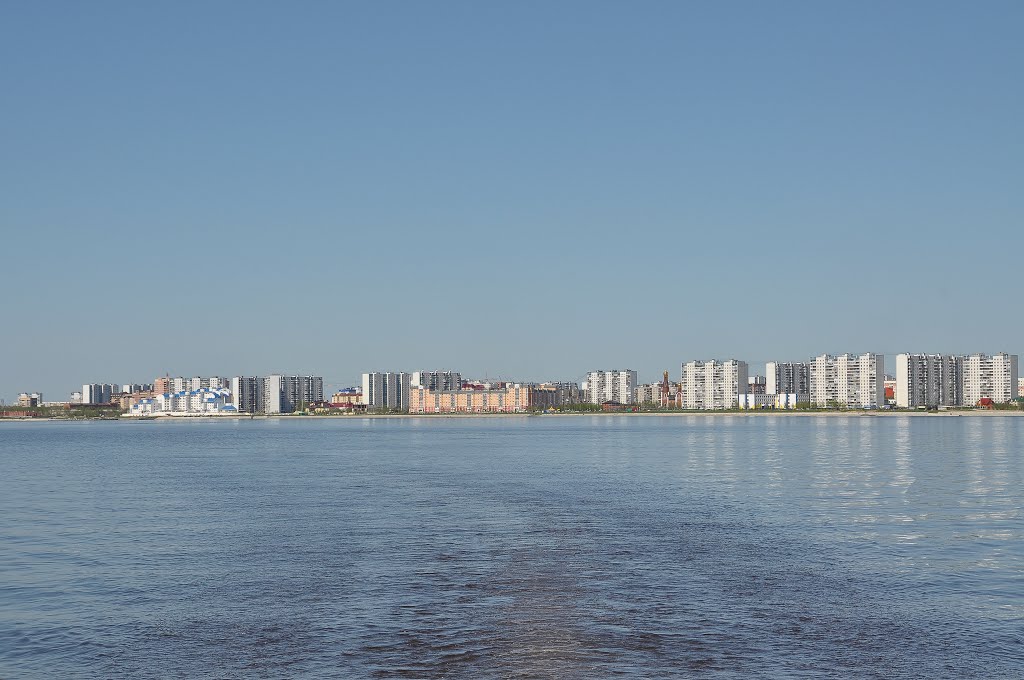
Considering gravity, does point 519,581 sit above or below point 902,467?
above

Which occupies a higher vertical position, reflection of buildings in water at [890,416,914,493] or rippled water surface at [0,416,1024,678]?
rippled water surface at [0,416,1024,678]

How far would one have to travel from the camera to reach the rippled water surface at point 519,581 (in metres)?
16.0

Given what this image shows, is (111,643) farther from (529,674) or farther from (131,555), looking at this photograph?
(131,555)

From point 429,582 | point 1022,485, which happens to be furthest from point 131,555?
point 1022,485

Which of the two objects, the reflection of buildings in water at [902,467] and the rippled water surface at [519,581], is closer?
the rippled water surface at [519,581]

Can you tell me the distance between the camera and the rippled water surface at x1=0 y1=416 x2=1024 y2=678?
1602 cm

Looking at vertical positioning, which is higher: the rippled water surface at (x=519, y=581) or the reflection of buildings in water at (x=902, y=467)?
the rippled water surface at (x=519, y=581)

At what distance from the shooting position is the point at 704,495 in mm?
42000

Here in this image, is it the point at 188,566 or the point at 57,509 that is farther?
the point at 57,509

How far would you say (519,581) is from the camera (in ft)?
72.4

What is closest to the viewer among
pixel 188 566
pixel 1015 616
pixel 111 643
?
pixel 111 643

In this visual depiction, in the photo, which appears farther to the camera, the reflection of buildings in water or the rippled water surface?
the reflection of buildings in water

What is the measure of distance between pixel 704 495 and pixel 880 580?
1972 cm

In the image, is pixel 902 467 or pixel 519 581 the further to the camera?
pixel 902 467
